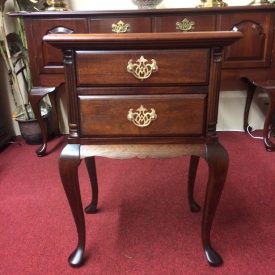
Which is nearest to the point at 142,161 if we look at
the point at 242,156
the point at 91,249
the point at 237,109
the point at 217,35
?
the point at 242,156

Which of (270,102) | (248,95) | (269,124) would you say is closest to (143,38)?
(270,102)

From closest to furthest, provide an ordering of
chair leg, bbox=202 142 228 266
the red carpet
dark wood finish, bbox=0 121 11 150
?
chair leg, bbox=202 142 228 266 < the red carpet < dark wood finish, bbox=0 121 11 150

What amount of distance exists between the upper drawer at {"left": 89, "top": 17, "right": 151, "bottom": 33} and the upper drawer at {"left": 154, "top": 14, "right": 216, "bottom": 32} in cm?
6

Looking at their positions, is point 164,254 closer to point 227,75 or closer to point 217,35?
point 217,35

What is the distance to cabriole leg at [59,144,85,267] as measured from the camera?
2.66 ft

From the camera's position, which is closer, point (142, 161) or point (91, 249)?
point (91, 249)

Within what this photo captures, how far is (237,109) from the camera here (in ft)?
7.05

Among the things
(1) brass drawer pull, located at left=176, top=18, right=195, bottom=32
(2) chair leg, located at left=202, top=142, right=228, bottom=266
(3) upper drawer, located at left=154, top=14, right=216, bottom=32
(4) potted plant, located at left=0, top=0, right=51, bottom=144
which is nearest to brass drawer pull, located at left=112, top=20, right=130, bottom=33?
(3) upper drawer, located at left=154, top=14, right=216, bottom=32

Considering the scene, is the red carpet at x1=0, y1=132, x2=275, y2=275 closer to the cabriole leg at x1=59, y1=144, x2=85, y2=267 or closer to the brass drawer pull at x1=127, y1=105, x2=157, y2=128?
the cabriole leg at x1=59, y1=144, x2=85, y2=267

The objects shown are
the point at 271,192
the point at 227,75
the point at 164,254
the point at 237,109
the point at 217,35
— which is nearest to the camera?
the point at 217,35

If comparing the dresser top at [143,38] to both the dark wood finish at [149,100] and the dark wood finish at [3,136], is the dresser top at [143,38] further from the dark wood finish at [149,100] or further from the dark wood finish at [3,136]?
the dark wood finish at [3,136]

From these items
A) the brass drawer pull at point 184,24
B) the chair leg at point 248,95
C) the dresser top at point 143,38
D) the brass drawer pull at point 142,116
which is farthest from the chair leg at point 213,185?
the chair leg at point 248,95

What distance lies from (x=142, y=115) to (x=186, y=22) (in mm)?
922

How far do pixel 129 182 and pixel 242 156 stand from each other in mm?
711
